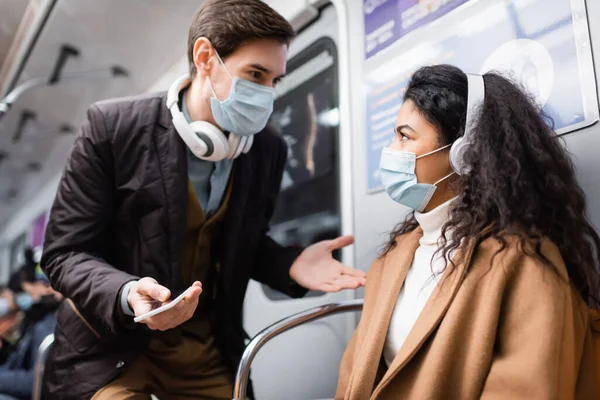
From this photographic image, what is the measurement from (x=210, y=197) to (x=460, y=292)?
91cm

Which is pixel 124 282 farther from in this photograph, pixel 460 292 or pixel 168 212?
pixel 460 292

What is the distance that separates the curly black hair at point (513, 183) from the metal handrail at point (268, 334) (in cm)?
48

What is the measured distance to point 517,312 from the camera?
1099mm

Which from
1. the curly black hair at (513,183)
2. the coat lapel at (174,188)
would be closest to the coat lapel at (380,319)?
the curly black hair at (513,183)

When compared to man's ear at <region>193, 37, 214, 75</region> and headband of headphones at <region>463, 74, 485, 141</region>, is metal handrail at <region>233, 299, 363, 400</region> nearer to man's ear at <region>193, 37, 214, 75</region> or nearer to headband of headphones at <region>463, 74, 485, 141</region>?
headband of headphones at <region>463, 74, 485, 141</region>

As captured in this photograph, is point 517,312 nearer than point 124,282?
Yes

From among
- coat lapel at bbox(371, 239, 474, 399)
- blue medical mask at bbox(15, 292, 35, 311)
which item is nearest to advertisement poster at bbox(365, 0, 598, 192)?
coat lapel at bbox(371, 239, 474, 399)

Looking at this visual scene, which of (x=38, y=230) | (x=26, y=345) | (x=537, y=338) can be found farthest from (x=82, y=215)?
(x=38, y=230)

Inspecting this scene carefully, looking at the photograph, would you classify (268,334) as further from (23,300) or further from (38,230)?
(38,230)

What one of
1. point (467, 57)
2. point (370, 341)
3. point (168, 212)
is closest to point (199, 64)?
point (168, 212)

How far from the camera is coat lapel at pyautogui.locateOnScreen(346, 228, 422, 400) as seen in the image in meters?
1.33

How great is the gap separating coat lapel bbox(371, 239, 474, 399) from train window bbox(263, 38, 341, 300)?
4.10 ft

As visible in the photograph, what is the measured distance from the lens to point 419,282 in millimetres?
1390

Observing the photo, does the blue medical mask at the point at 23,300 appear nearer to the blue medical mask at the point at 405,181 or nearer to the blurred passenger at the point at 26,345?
the blurred passenger at the point at 26,345
